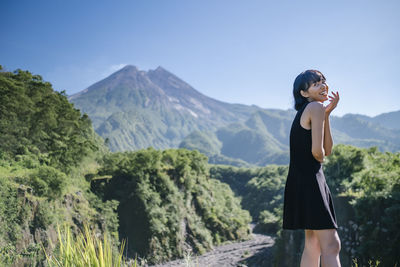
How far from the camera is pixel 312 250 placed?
2441 millimetres

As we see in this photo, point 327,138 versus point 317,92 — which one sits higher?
point 317,92

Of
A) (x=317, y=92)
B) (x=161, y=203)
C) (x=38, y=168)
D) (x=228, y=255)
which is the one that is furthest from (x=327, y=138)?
(x=228, y=255)

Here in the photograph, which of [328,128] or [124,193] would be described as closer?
[328,128]

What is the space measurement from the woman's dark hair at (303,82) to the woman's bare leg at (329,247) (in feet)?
3.69

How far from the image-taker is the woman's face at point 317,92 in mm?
2604

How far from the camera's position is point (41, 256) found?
13.6 metres

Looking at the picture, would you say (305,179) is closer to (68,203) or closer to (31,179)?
(31,179)

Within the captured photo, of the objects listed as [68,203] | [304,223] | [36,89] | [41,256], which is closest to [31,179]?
[68,203]

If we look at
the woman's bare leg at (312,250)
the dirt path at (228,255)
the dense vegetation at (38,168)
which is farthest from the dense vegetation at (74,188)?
the woman's bare leg at (312,250)

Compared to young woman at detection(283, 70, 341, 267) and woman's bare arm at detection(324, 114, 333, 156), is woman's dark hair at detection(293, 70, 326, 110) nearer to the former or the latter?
young woman at detection(283, 70, 341, 267)

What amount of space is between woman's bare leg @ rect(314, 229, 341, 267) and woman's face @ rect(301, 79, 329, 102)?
1145 mm

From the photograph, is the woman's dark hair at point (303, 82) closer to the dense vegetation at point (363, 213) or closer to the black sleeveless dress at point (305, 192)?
the black sleeveless dress at point (305, 192)

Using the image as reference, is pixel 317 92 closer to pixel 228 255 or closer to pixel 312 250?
pixel 312 250

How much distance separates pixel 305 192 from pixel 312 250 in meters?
0.50
